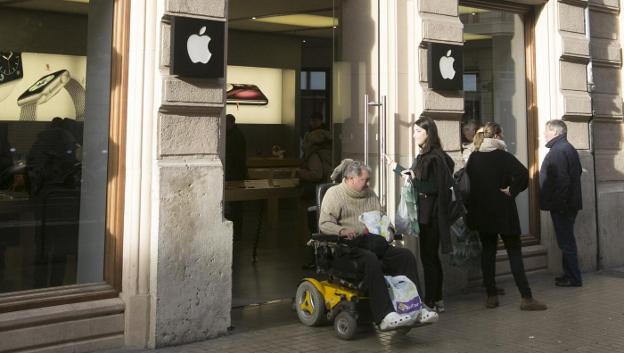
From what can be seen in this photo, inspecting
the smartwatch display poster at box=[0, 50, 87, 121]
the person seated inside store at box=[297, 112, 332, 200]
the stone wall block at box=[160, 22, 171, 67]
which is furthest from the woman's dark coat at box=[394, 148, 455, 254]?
the smartwatch display poster at box=[0, 50, 87, 121]

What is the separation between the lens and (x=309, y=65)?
44.6 ft

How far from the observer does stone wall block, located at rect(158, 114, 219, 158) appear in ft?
19.5

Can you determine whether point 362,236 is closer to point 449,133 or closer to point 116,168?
point 116,168

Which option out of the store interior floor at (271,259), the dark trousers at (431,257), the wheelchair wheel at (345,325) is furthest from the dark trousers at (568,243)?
the wheelchair wheel at (345,325)

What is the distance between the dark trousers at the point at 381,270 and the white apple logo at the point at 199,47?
2150 mm

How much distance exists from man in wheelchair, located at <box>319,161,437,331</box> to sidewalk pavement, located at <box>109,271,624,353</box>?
1.31 ft

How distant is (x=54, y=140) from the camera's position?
604 centimetres

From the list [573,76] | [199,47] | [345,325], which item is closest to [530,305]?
[345,325]

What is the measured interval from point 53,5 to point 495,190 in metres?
4.71

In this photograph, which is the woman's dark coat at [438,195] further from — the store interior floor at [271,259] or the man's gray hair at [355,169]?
the store interior floor at [271,259]

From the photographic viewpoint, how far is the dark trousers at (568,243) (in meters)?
8.62

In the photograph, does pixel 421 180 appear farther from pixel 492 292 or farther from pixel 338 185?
pixel 492 292

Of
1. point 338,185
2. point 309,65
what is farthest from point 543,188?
point 309,65

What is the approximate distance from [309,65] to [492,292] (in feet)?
23.9
